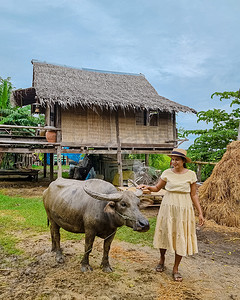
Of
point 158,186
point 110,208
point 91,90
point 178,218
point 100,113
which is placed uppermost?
point 91,90

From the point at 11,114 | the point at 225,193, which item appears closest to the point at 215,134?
the point at 225,193

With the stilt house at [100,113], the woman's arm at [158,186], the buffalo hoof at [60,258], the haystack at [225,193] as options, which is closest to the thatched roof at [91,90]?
the stilt house at [100,113]

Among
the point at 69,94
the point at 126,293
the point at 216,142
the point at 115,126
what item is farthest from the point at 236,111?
the point at 126,293

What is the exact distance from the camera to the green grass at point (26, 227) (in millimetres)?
4863

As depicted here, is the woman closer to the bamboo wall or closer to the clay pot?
the bamboo wall

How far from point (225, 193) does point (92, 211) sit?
183 inches

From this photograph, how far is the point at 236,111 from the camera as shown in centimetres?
1135

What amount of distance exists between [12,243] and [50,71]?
1061 centimetres

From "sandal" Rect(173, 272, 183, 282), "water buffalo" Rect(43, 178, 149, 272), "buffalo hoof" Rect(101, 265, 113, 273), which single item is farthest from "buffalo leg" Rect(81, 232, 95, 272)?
"sandal" Rect(173, 272, 183, 282)

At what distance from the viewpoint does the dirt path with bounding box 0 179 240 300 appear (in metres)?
3.01

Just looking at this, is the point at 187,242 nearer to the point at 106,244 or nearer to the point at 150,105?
the point at 106,244

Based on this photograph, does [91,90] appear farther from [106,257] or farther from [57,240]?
[106,257]

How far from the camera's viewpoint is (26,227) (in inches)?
223

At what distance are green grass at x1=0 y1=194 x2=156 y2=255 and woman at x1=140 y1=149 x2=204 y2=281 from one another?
1.63 m
